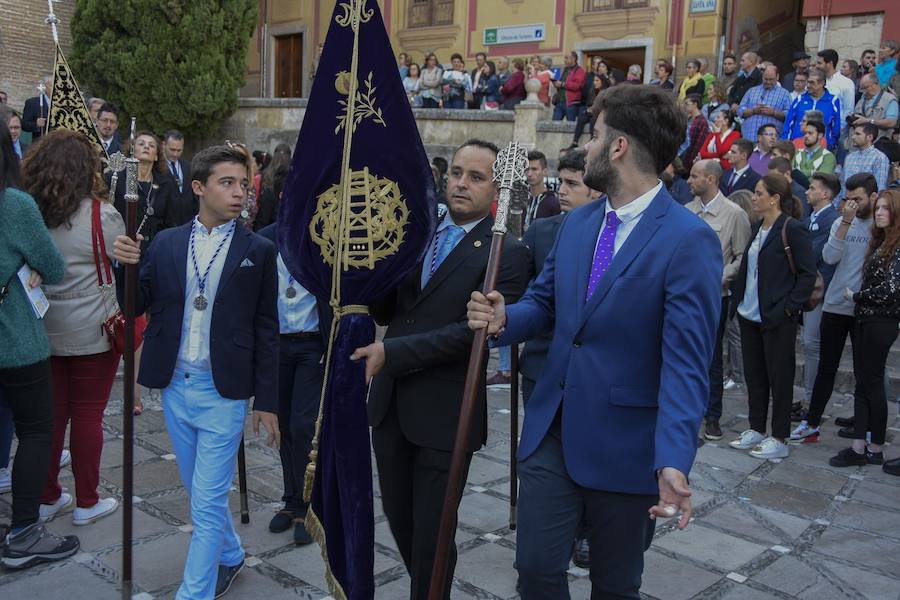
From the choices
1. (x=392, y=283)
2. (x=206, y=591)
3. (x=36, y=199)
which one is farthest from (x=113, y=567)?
(x=392, y=283)

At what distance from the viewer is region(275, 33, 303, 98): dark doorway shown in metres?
25.1

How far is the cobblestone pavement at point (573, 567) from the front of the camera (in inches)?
155

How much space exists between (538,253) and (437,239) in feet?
3.92

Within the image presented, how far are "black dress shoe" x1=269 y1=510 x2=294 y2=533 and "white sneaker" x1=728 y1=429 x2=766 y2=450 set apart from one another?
143 inches

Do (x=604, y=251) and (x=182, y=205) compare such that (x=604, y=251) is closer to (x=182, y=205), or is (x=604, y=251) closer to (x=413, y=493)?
(x=413, y=493)

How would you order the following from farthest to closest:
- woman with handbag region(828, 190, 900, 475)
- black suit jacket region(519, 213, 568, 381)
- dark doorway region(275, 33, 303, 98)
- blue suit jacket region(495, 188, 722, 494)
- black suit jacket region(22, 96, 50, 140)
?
dark doorway region(275, 33, 303, 98) < black suit jacket region(22, 96, 50, 140) < woman with handbag region(828, 190, 900, 475) < black suit jacket region(519, 213, 568, 381) < blue suit jacket region(495, 188, 722, 494)

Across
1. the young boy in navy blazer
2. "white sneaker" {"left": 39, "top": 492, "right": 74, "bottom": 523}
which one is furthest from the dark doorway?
the young boy in navy blazer

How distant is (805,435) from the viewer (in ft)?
22.3

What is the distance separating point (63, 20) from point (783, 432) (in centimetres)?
2004

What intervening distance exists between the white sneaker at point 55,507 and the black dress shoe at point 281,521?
116 cm

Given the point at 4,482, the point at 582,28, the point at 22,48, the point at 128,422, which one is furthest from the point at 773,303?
the point at 22,48

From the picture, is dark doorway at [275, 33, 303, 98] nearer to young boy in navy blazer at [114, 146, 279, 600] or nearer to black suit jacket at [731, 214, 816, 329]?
black suit jacket at [731, 214, 816, 329]

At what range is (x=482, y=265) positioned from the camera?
128 inches

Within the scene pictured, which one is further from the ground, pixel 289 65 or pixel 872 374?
pixel 289 65
